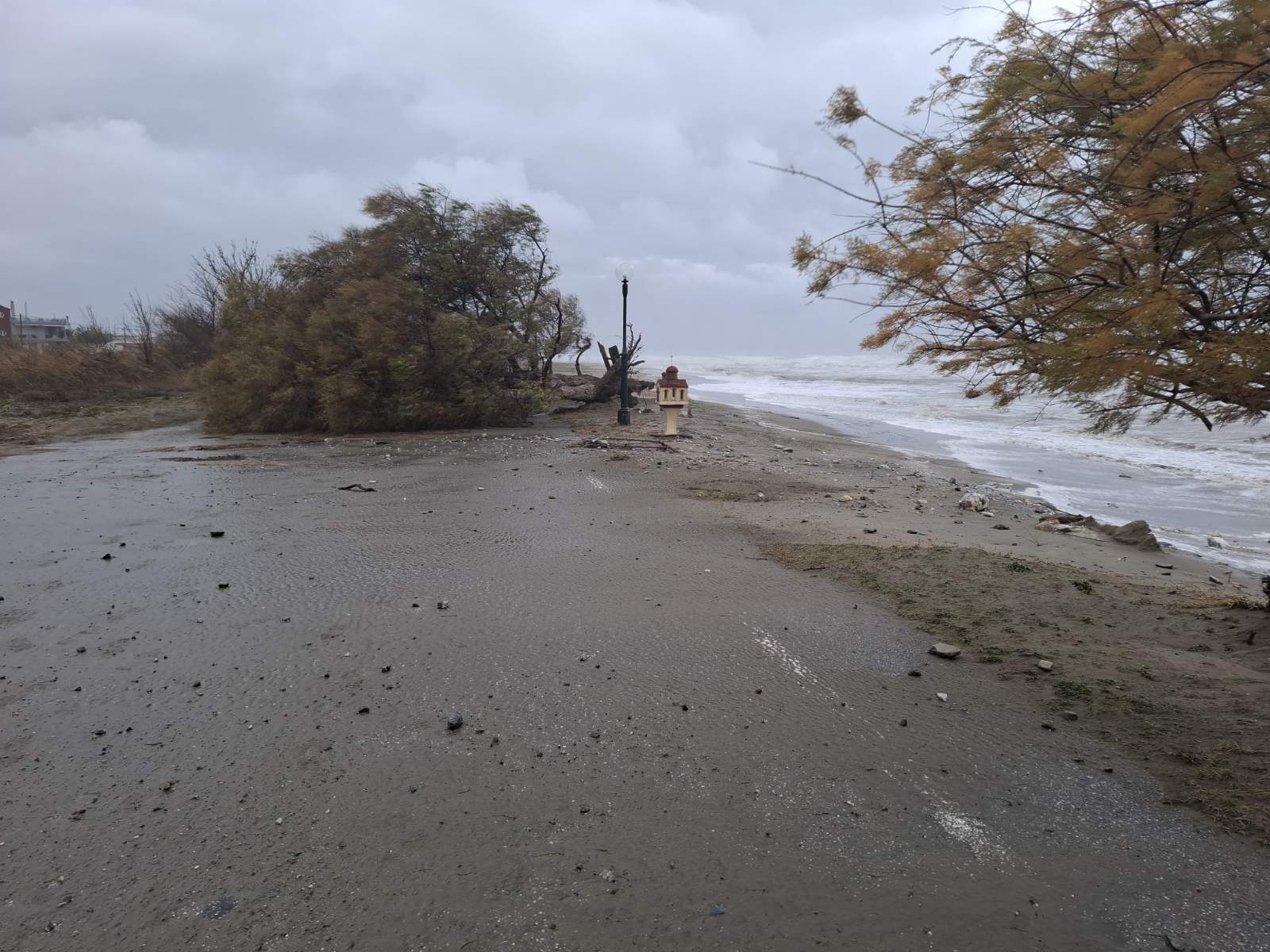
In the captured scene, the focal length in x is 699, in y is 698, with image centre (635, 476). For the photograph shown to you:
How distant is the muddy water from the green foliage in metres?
12.0

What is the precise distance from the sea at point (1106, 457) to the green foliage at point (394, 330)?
387 inches

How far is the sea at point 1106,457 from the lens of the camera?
9.12 meters

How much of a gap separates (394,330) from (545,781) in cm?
1586

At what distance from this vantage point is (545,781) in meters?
3.06

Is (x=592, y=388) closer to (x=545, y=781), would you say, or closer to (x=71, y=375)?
(x=71, y=375)

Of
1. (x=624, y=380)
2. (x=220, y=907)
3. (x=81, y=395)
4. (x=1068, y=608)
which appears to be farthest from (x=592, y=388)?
(x=220, y=907)

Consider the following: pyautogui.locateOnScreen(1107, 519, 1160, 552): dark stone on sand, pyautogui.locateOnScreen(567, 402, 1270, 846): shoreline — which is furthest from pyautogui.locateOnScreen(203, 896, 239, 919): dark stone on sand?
pyautogui.locateOnScreen(1107, 519, 1160, 552): dark stone on sand

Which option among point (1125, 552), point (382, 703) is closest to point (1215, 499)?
point (1125, 552)

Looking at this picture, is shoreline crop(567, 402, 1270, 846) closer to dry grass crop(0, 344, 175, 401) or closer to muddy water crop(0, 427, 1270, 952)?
muddy water crop(0, 427, 1270, 952)

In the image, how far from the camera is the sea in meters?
9.12

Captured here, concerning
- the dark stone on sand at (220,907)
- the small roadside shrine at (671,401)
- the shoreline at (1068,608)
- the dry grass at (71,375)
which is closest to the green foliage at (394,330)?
the small roadside shrine at (671,401)

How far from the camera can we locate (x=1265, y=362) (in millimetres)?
2787

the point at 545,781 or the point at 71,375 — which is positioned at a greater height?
the point at 71,375

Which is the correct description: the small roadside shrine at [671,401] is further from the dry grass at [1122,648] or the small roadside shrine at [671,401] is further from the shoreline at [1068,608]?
the dry grass at [1122,648]
